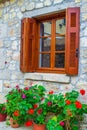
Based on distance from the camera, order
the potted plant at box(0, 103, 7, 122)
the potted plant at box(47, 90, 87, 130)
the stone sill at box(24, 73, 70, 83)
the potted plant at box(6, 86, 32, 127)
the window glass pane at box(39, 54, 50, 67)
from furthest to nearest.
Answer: the potted plant at box(0, 103, 7, 122) < the window glass pane at box(39, 54, 50, 67) < the stone sill at box(24, 73, 70, 83) < the potted plant at box(6, 86, 32, 127) < the potted plant at box(47, 90, 87, 130)

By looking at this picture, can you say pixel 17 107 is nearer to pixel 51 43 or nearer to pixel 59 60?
pixel 59 60

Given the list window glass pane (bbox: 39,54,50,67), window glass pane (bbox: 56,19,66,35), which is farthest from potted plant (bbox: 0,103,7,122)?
window glass pane (bbox: 56,19,66,35)

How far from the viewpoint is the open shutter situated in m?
3.67

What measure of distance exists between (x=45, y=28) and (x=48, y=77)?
1.00m

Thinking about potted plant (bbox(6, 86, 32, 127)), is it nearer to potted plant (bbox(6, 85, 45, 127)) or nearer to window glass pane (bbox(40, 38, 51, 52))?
potted plant (bbox(6, 85, 45, 127))

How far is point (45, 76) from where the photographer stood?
162 inches

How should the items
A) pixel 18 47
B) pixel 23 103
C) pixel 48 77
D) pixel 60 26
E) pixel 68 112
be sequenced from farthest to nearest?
pixel 18 47
pixel 60 26
pixel 48 77
pixel 23 103
pixel 68 112

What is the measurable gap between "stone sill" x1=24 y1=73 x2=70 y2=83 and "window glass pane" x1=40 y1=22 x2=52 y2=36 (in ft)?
2.67

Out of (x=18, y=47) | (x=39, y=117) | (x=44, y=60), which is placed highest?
(x=18, y=47)

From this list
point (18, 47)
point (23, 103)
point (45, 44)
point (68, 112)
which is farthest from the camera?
point (18, 47)

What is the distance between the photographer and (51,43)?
4277 millimetres

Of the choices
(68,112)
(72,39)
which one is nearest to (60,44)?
(72,39)

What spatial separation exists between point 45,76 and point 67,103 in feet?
3.04

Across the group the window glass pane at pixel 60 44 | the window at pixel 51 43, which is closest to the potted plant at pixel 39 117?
the window at pixel 51 43
